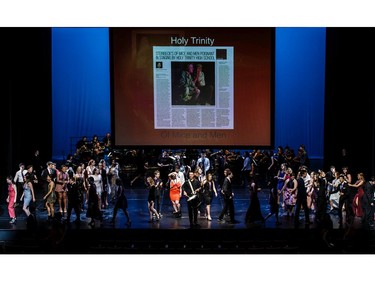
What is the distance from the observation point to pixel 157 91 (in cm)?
1736

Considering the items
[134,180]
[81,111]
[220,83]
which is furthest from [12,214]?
[81,111]

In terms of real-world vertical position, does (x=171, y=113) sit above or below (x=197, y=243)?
above

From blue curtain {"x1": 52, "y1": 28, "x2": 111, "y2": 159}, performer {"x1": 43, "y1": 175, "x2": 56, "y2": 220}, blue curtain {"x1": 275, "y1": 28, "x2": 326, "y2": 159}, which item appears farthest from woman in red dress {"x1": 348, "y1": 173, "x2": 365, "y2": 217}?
blue curtain {"x1": 52, "y1": 28, "x2": 111, "y2": 159}

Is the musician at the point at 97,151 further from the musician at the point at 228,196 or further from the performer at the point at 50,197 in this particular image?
the musician at the point at 228,196

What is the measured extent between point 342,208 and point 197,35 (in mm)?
5229

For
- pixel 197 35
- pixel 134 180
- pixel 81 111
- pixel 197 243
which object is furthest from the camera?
pixel 81 111

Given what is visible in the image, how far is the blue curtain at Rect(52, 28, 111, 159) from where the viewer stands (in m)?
22.8

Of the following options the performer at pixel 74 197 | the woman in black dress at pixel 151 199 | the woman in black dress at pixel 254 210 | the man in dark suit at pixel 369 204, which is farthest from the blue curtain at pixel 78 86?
the man in dark suit at pixel 369 204

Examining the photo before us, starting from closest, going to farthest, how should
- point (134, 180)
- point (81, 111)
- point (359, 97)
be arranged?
point (359, 97)
point (134, 180)
point (81, 111)

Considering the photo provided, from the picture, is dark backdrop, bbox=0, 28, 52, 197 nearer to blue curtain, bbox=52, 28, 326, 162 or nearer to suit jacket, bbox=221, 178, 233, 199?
blue curtain, bbox=52, 28, 326, 162

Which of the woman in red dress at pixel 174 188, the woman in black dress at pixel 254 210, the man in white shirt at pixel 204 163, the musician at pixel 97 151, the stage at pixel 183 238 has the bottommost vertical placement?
the stage at pixel 183 238

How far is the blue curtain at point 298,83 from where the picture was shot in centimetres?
2258

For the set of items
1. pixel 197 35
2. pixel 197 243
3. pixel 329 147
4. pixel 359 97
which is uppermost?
pixel 197 35

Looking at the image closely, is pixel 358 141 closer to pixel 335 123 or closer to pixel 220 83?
pixel 335 123
